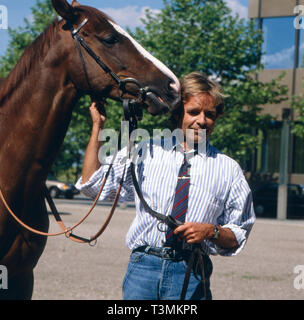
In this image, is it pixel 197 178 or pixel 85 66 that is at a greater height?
pixel 85 66

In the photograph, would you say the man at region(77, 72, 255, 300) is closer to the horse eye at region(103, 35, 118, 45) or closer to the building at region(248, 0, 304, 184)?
the horse eye at region(103, 35, 118, 45)

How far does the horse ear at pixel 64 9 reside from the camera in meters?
2.59

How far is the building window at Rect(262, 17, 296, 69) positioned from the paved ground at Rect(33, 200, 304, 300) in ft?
52.8

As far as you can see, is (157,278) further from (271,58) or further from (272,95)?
(271,58)

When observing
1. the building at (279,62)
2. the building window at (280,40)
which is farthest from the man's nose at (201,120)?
the building window at (280,40)

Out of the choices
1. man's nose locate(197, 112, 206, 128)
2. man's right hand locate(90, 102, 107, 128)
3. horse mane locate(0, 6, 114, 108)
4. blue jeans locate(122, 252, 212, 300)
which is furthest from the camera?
horse mane locate(0, 6, 114, 108)

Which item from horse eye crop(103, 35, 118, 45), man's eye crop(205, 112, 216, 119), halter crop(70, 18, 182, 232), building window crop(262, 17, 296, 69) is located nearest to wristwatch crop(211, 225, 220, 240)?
halter crop(70, 18, 182, 232)

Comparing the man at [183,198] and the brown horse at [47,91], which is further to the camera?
the brown horse at [47,91]

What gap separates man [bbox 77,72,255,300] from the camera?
2330 mm

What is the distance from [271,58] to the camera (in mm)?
26016

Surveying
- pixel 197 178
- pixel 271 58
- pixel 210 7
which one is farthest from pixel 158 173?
pixel 271 58

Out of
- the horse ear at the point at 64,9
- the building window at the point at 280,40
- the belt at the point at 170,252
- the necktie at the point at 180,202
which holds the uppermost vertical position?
the building window at the point at 280,40

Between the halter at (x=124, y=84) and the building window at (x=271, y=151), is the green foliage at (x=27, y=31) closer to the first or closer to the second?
the building window at (x=271, y=151)
